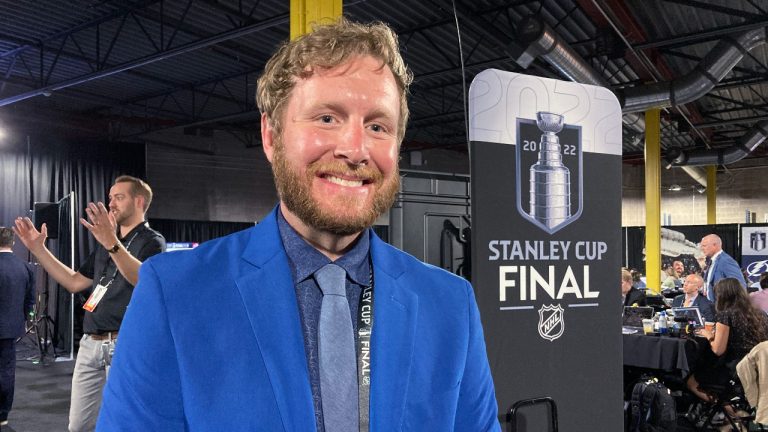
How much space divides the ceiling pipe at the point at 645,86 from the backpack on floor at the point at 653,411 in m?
3.24

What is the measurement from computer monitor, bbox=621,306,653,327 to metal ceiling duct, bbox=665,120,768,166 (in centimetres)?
826

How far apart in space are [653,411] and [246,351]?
424cm

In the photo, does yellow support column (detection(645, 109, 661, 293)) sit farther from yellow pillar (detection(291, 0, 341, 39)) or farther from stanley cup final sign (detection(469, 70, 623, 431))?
stanley cup final sign (detection(469, 70, 623, 431))

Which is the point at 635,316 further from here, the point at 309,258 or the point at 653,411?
the point at 309,258

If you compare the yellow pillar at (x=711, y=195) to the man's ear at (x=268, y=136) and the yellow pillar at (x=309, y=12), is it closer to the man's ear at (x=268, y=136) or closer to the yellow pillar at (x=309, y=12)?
the yellow pillar at (x=309, y=12)

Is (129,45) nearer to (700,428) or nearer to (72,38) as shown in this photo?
(72,38)

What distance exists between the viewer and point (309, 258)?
35.4 inches

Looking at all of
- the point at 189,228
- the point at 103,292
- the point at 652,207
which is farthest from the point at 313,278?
the point at 189,228

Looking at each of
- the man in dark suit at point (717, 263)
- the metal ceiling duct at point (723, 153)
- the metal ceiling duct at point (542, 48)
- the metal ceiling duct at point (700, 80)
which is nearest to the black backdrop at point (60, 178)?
the metal ceiling duct at point (542, 48)

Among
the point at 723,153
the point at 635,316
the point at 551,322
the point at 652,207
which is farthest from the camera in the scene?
the point at 723,153

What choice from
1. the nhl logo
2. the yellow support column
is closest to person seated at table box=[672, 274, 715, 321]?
the nhl logo

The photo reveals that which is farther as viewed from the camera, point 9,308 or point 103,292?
point 9,308

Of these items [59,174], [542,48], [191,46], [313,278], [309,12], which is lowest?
[313,278]

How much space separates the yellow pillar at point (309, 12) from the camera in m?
4.02
